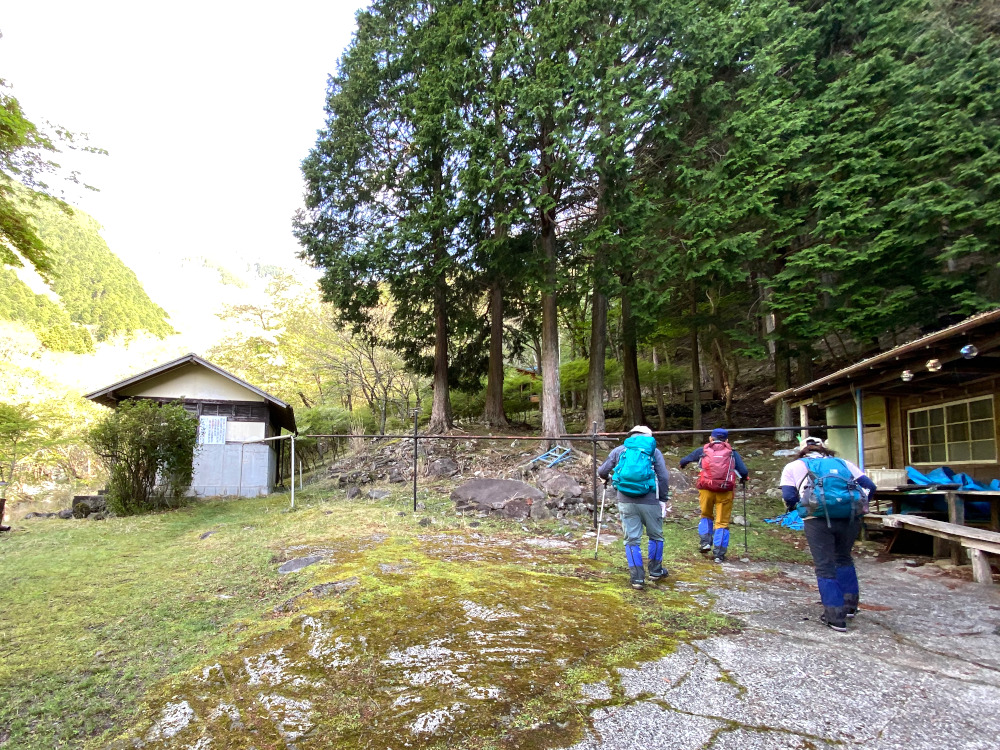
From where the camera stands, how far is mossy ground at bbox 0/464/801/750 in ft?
8.32

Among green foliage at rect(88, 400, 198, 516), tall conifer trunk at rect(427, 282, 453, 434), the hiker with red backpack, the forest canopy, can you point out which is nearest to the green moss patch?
the hiker with red backpack

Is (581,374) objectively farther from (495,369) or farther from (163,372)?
(163,372)

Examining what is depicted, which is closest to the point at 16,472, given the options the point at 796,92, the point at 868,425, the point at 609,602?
the point at 609,602

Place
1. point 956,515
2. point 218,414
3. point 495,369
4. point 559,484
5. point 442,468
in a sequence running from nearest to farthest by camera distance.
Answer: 1. point 956,515
2. point 559,484
3. point 442,468
4. point 218,414
5. point 495,369

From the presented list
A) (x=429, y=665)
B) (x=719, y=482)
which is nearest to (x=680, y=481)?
(x=719, y=482)

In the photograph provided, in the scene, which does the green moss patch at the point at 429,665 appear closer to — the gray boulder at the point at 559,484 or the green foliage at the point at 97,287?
the gray boulder at the point at 559,484

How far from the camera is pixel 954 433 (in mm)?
7875

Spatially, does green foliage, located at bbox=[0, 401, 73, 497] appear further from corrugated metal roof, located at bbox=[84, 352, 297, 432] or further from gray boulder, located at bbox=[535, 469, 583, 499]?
gray boulder, located at bbox=[535, 469, 583, 499]

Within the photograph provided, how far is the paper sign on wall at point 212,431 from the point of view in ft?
53.1

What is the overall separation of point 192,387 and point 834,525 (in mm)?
17687

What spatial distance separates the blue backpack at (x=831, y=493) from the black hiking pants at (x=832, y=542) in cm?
6

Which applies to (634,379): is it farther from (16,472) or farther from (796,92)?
(16,472)

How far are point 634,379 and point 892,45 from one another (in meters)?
10.7

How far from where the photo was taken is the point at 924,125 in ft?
34.9
